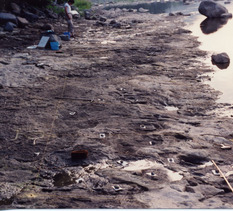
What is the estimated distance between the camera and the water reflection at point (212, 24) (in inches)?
545

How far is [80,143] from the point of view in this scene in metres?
4.05

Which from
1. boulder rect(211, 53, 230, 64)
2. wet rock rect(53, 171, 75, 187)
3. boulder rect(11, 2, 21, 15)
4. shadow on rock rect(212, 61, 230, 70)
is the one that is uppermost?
boulder rect(11, 2, 21, 15)

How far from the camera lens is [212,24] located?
51.1 ft

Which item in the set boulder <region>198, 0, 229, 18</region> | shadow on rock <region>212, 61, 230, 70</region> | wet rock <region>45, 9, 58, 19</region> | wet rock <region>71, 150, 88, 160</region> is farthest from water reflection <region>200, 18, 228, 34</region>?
wet rock <region>71, 150, 88, 160</region>

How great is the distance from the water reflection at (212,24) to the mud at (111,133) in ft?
20.3

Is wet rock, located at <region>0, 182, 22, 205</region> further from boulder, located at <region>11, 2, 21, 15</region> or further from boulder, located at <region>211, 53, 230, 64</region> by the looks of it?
boulder, located at <region>11, 2, 21, 15</region>

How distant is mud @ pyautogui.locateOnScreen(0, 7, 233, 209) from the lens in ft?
9.97

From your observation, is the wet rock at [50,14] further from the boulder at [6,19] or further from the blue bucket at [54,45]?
the blue bucket at [54,45]

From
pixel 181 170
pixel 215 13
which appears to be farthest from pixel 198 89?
pixel 215 13

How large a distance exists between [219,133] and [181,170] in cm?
119

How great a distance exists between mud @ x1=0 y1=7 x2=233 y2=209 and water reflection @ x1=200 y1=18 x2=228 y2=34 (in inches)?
244

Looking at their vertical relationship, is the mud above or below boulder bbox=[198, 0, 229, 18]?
below

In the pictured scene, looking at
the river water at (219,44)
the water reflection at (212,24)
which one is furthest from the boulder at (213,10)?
the river water at (219,44)

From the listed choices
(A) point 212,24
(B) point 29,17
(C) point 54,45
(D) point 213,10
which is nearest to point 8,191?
(C) point 54,45
